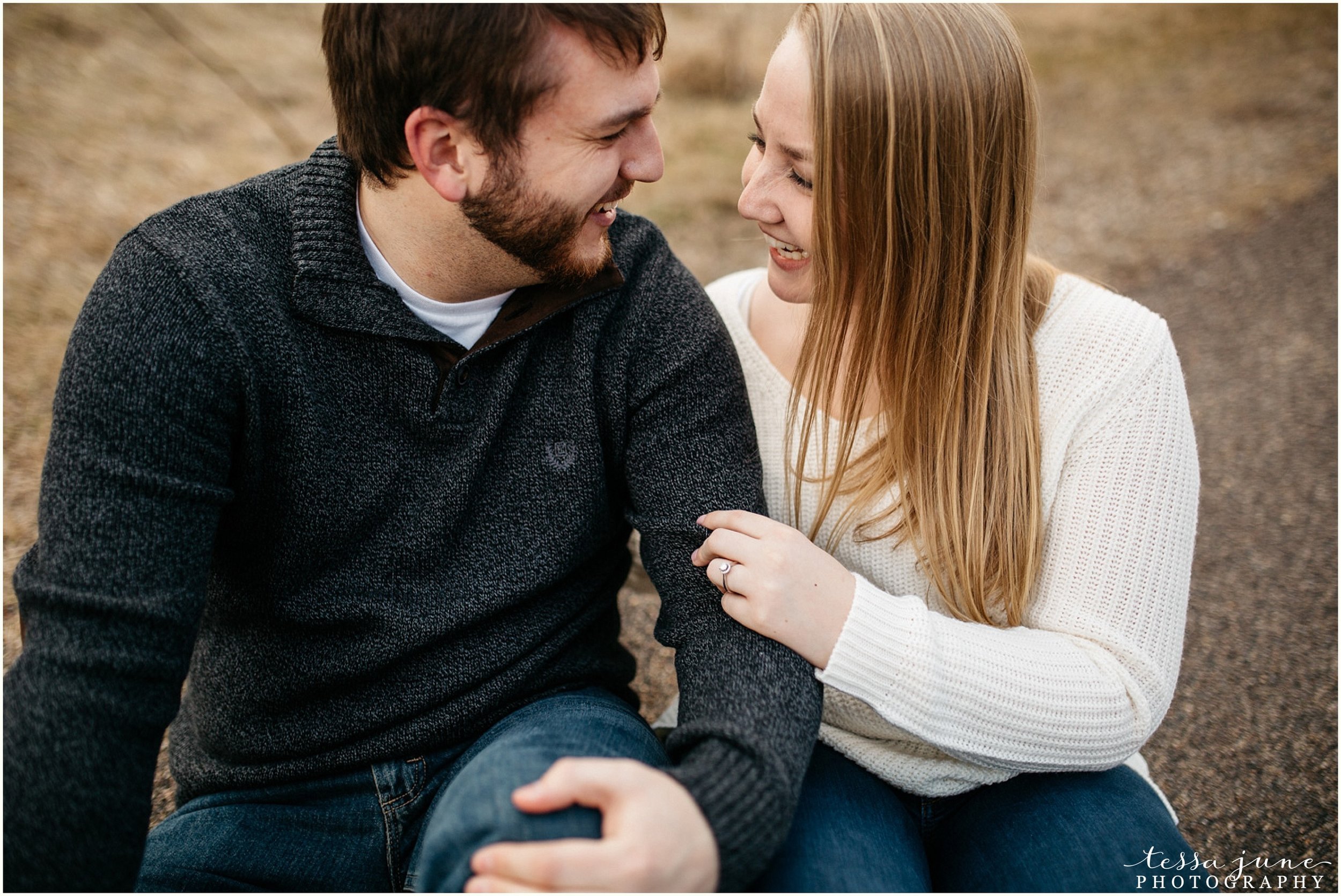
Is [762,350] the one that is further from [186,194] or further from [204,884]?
[186,194]

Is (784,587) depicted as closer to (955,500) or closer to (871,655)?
(871,655)

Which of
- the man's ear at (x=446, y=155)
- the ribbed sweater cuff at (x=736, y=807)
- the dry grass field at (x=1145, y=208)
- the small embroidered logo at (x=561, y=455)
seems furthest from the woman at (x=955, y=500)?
the dry grass field at (x=1145, y=208)

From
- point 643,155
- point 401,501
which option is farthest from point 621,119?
point 401,501

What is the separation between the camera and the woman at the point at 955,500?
145cm

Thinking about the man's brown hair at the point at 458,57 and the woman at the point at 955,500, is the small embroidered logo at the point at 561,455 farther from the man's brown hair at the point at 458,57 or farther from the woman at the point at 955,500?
the man's brown hair at the point at 458,57

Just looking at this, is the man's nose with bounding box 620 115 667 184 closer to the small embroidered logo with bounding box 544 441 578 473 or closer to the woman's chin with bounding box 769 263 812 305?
the woman's chin with bounding box 769 263 812 305

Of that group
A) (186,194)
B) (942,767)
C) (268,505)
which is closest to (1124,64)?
(186,194)

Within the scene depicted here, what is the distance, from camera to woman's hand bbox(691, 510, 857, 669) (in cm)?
144

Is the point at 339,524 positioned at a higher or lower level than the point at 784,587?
higher

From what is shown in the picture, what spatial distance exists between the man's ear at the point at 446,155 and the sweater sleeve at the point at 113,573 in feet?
1.34

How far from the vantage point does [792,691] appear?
1425 millimetres

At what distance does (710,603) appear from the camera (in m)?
1.54

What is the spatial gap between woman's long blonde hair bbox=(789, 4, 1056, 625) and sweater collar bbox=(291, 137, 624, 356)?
492 mm

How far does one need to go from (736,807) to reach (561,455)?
646 mm
